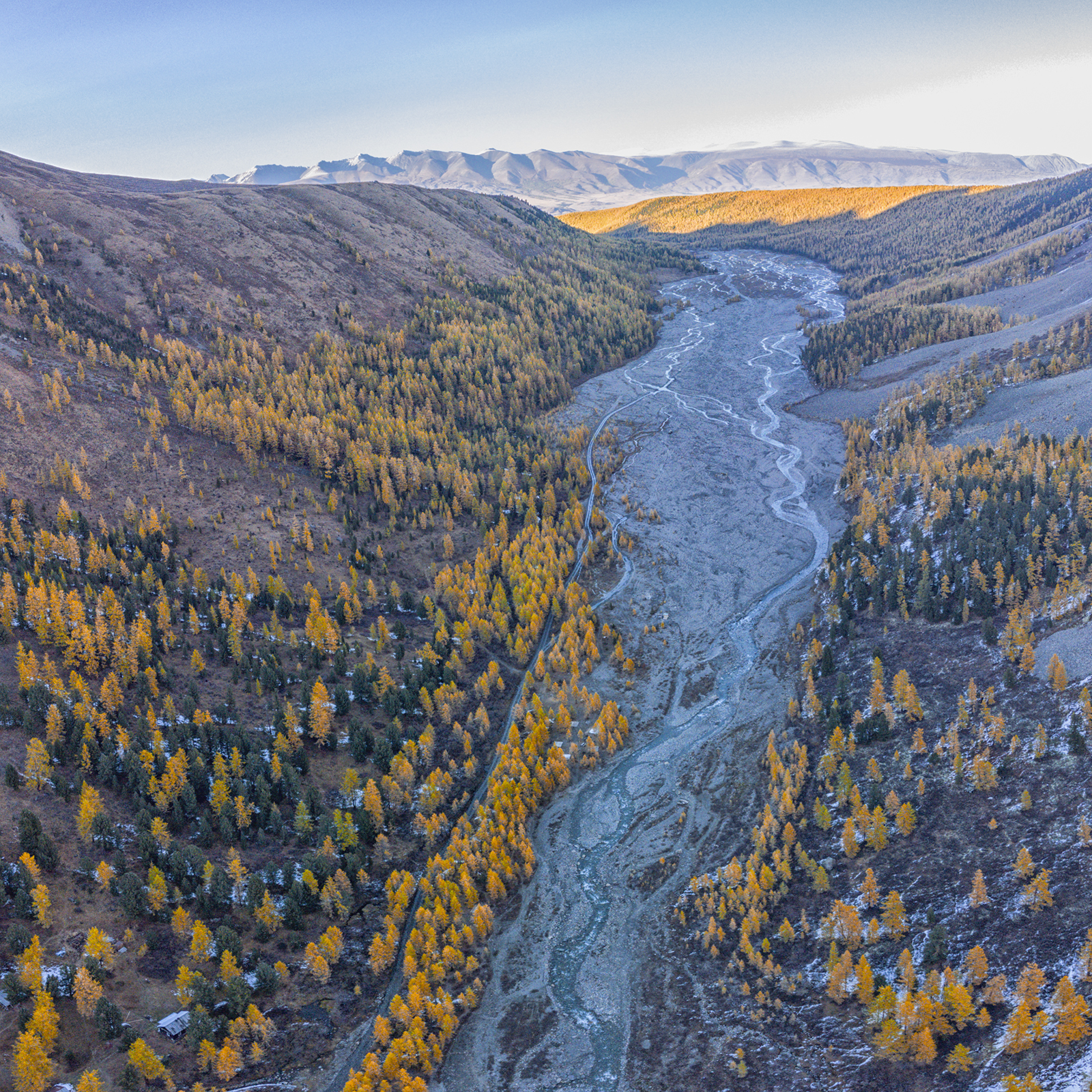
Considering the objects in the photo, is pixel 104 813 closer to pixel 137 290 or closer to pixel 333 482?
pixel 333 482

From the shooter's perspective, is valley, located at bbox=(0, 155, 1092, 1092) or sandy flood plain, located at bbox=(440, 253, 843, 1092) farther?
sandy flood plain, located at bbox=(440, 253, 843, 1092)

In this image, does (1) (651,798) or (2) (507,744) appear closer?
(1) (651,798)

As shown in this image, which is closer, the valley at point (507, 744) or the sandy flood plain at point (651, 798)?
the valley at point (507, 744)

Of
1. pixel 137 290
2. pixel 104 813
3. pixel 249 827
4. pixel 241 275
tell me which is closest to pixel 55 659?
pixel 104 813

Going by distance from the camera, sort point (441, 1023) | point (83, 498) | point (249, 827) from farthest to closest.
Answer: point (83, 498), point (249, 827), point (441, 1023)

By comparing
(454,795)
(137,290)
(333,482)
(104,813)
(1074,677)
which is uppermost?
(137,290)

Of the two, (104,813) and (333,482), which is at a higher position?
(333,482)

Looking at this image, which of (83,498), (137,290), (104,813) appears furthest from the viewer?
(137,290)

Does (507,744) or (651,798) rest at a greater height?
(507,744)
